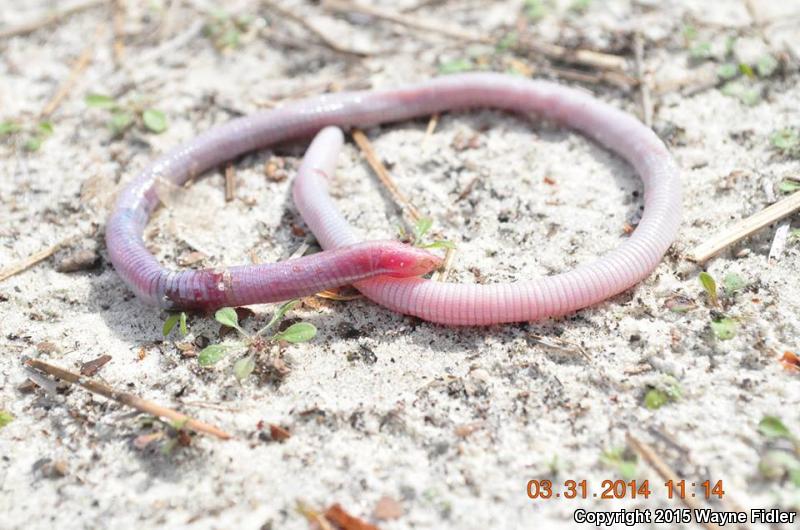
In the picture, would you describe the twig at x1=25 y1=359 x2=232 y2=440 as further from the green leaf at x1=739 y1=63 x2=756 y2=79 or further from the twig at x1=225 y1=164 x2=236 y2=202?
the green leaf at x1=739 y1=63 x2=756 y2=79

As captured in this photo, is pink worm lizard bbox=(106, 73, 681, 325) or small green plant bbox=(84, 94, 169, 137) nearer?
pink worm lizard bbox=(106, 73, 681, 325)

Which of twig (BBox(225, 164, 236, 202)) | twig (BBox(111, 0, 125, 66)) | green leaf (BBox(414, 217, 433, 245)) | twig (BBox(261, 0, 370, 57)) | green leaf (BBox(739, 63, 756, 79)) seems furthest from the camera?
twig (BBox(111, 0, 125, 66))

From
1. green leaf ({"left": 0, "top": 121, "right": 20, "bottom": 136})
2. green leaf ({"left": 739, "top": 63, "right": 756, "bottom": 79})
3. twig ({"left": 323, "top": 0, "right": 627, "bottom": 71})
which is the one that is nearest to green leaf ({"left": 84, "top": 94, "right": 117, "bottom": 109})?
green leaf ({"left": 0, "top": 121, "right": 20, "bottom": 136})

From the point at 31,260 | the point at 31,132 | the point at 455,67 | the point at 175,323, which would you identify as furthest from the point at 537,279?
the point at 31,132

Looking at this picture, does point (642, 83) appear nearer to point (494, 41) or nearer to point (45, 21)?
point (494, 41)

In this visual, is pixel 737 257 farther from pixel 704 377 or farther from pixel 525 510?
pixel 525 510

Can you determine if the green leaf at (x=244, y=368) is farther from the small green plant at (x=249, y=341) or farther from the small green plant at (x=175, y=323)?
the small green plant at (x=175, y=323)
